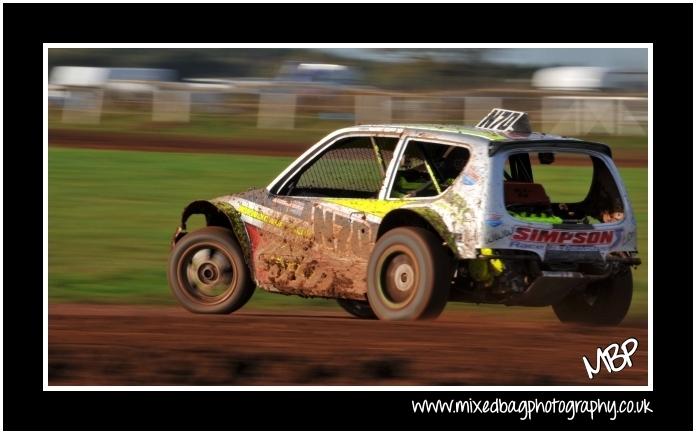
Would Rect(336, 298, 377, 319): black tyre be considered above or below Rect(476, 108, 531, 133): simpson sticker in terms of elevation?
below

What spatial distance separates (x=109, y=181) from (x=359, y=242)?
1251cm

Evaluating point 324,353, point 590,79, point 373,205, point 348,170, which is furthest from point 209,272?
point 590,79

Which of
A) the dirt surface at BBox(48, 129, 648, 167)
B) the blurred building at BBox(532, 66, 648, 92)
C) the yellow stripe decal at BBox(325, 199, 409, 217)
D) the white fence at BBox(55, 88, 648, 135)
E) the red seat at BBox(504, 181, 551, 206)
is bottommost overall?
the yellow stripe decal at BBox(325, 199, 409, 217)

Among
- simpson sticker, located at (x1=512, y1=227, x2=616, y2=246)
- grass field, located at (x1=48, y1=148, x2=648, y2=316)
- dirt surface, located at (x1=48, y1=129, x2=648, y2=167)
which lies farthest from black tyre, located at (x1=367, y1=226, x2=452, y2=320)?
dirt surface, located at (x1=48, y1=129, x2=648, y2=167)

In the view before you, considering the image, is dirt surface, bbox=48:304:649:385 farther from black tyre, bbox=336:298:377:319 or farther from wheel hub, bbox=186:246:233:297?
black tyre, bbox=336:298:377:319

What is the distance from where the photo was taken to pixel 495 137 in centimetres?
1019

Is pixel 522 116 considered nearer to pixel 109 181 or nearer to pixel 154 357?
pixel 154 357

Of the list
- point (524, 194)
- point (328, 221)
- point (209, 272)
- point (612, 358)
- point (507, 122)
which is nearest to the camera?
point (612, 358)

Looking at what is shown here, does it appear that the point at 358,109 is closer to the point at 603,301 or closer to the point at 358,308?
the point at 358,308

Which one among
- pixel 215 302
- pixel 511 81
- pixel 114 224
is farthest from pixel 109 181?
pixel 511 81

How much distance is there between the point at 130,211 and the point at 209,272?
8.16 m

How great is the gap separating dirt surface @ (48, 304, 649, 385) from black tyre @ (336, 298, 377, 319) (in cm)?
110

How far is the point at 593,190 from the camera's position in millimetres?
10898

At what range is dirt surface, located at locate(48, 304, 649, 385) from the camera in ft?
30.3
